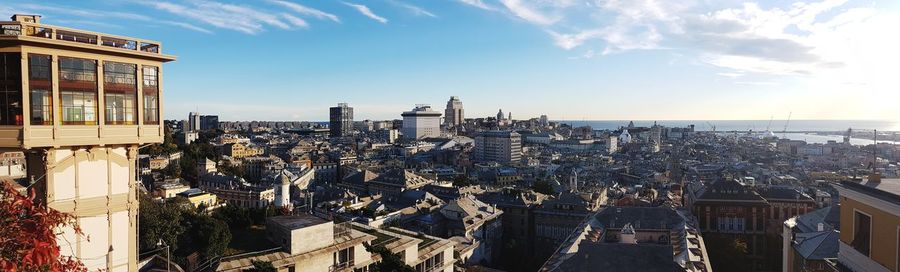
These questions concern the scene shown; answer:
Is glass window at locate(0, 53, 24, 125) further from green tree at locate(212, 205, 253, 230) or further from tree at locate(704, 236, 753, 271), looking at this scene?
tree at locate(704, 236, 753, 271)

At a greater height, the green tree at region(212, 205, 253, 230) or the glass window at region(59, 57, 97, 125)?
the glass window at region(59, 57, 97, 125)

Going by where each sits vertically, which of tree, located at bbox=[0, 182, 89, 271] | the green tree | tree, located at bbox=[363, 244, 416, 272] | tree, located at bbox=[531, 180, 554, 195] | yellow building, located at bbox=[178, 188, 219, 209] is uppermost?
tree, located at bbox=[0, 182, 89, 271]

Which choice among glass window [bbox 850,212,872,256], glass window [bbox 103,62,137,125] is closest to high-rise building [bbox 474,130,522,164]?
glass window [bbox 850,212,872,256]

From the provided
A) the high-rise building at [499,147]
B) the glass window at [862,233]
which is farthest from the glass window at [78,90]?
the high-rise building at [499,147]

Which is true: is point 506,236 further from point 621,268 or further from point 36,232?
point 36,232

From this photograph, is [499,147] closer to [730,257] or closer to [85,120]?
[730,257]

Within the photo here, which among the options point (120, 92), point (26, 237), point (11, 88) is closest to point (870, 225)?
point (26, 237)
